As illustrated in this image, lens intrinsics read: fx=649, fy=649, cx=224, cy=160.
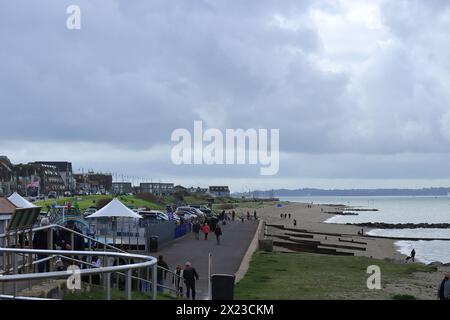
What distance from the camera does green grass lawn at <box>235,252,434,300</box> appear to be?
73.8ft

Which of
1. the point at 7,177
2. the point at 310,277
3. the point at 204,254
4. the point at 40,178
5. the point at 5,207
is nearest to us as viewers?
the point at 5,207

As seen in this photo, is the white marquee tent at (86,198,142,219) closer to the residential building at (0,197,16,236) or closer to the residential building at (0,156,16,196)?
the residential building at (0,197,16,236)

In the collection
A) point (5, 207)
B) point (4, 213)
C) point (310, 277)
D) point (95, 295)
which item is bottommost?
point (310, 277)

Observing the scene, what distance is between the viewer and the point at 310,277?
2848 cm

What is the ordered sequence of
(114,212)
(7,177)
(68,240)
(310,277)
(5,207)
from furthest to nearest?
1. (7,177)
2. (310,277)
3. (114,212)
4. (5,207)
5. (68,240)

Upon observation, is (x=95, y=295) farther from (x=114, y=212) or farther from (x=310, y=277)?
(x=310, y=277)

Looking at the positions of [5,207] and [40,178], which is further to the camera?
[40,178]

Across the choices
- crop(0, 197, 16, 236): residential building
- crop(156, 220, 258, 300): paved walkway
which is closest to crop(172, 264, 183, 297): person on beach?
crop(156, 220, 258, 300): paved walkway

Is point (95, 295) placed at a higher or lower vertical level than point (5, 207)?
lower

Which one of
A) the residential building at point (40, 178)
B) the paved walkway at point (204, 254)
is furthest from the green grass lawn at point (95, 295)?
the residential building at point (40, 178)

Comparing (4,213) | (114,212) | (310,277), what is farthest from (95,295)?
(310,277)

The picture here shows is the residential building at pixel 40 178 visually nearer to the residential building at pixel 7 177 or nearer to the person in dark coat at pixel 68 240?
the residential building at pixel 7 177
